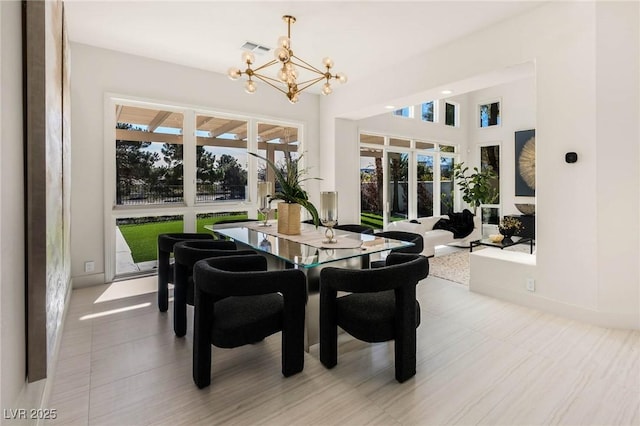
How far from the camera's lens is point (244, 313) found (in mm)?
2053

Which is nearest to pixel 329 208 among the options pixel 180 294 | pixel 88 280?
pixel 180 294

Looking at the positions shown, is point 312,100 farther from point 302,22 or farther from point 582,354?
point 582,354

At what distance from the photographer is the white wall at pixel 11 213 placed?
98 centimetres

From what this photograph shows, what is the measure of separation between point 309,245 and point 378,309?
0.81 meters

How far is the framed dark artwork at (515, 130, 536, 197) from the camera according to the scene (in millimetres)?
7270

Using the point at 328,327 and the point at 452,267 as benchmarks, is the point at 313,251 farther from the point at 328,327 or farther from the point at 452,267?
the point at 452,267

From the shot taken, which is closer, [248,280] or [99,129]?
[248,280]

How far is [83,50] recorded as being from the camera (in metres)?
3.98

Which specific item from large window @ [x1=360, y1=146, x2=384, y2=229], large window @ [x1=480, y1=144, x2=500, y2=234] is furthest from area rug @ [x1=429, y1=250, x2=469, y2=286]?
large window @ [x1=480, y1=144, x2=500, y2=234]

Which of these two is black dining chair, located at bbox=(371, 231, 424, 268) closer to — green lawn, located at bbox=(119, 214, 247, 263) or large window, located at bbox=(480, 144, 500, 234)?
green lawn, located at bbox=(119, 214, 247, 263)

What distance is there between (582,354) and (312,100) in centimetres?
523

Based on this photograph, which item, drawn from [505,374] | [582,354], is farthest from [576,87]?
[505,374]

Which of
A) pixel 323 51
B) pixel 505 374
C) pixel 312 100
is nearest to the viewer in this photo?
pixel 505 374

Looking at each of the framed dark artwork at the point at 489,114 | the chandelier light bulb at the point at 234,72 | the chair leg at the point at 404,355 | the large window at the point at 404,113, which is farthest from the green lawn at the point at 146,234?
the framed dark artwork at the point at 489,114
